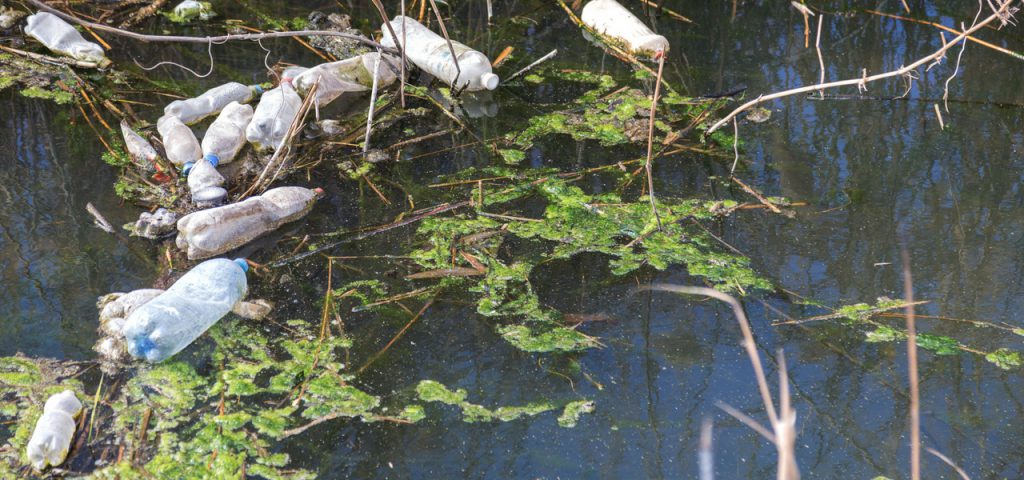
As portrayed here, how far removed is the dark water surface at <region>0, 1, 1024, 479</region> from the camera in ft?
7.59

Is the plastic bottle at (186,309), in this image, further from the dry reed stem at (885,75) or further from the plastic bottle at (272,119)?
the dry reed stem at (885,75)

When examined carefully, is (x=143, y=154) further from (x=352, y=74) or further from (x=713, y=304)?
(x=713, y=304)

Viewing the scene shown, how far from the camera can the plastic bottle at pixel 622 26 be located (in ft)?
16.0

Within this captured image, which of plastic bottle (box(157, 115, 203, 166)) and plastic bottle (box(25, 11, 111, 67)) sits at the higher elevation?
plastic bottle (box(25, 11, 111, 67))

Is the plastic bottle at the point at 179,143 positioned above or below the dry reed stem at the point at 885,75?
below

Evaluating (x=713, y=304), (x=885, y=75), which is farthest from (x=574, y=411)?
(x=885, y=75)

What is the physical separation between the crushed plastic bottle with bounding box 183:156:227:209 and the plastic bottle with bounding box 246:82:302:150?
0.33m

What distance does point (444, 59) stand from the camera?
453cm

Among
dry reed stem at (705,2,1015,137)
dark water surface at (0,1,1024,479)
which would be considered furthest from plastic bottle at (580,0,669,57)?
dry reed stem at (705,2,1015,137)

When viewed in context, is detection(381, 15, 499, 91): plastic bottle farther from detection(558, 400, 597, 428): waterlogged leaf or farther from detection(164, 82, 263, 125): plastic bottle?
detection(558, 400, 597, 428): waterlogged leaf

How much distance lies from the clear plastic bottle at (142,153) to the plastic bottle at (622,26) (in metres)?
2.64

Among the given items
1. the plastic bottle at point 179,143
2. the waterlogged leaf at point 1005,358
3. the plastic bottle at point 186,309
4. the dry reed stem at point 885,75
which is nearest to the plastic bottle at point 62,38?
the plastic bottle at point 179,143

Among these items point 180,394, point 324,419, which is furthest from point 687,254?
point 180,394

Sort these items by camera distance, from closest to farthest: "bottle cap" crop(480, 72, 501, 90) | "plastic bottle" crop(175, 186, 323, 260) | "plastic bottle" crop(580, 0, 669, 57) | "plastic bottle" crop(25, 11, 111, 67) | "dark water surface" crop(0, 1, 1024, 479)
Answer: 1. "dark water surface" crop(0, 1, 1024, 479)
2. "plastic bottle" crop(175, 186, 323, 260)
3. "bottle cap" crop(480, 72, 501, 90)
4. "plastic bottle" crop(25, 11, 111, 67)
5. "plastic bottle" crop(580, 0, 669, 57)
